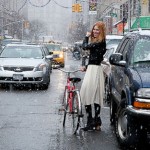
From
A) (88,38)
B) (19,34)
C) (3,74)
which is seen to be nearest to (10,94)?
(3,74)

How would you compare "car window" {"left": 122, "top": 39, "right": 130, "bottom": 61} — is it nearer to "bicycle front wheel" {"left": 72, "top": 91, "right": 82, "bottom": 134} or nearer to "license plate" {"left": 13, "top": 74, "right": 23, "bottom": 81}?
"bicycle front wheel" {"left": 72, "top": 91, "right": 82, "bottom": 134}

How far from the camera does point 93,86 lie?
8.13 m

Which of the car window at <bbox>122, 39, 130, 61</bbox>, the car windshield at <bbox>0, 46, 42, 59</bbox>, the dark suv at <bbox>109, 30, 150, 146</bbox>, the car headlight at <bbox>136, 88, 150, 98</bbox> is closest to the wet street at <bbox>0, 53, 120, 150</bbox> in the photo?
the dark suv at <bbox>109, 30, 150, 146</bbox>

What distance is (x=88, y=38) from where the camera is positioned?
8750mm

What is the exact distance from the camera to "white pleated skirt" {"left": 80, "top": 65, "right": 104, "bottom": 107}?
8.12 meters

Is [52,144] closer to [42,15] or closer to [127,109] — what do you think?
[127,109]

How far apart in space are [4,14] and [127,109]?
77463 mm

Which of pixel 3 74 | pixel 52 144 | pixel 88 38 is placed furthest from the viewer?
pixel 3 74

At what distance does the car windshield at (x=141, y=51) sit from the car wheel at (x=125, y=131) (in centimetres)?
87

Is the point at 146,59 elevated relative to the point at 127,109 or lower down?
elevated

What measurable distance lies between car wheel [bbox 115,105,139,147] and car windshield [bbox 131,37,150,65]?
871mm

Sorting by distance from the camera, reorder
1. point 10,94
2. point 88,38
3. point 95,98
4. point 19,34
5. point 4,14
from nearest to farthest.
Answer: point 95,98 < point 88,38 < point 10,94 < point 4,14 < point 19,34

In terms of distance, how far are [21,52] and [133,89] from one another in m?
10.5

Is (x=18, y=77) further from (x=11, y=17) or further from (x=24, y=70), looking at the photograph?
(x=11, y=17)
